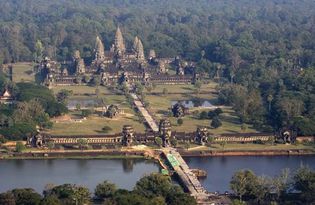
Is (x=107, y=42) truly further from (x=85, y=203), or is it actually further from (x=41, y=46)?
(x=85, y=203)

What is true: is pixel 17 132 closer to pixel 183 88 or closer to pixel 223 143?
pixel 223 143

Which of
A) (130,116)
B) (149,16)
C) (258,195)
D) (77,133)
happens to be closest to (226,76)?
(130,116)

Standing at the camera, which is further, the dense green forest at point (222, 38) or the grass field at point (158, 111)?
the dense green forest at point (222, 38)

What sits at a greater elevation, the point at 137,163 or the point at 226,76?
the point at 226,76

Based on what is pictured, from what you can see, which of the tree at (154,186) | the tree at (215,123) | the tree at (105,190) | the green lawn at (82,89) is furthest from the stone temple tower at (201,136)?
the green lawn at (82,89)

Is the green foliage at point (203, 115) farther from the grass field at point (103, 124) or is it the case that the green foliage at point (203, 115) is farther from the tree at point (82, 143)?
the tree at point (82, 143)

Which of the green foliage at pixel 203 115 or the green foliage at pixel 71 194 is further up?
the green foliage at pixel 203 115
